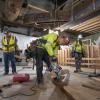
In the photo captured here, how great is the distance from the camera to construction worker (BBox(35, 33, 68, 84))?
4594 millimetres

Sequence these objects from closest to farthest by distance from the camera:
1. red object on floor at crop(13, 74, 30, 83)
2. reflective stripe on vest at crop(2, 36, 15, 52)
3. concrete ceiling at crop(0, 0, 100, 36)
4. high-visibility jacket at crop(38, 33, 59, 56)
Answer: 1. high-visibility jacket at crop(38, 33, 59, 56)
2. red object on floor at crop(13, 74, 30, 83)
3. reflective stripe on vest at crop(2, 36, 15, 52)
4. concrete ceiling at crop(0, 0, 100, 36)

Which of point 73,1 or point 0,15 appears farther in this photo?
point 0,15

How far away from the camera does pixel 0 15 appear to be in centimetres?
1002

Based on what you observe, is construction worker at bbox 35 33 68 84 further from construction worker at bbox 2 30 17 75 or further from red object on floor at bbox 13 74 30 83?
construction worker at bbox 2 30 17 75

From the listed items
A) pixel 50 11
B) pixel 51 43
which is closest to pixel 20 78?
pixel 51 43

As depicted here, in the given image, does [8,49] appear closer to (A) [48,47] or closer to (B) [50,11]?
(A) [48,47]

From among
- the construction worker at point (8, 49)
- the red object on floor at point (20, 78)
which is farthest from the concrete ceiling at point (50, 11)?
the red object on floor at point (20, 78)

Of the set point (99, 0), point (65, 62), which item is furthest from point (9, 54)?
point (65, 62)

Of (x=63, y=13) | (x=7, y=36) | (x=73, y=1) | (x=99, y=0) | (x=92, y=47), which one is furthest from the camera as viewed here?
(x=92, y=47)

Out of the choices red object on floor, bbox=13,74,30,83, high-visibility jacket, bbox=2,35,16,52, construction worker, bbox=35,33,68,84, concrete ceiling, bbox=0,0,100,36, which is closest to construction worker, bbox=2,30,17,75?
high-visibility jacket, bbox=2,35,16,52

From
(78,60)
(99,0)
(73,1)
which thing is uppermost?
(73,1)

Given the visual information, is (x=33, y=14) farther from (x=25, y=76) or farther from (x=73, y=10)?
(x=25, y=76)

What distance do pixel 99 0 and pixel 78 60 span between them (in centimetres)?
314

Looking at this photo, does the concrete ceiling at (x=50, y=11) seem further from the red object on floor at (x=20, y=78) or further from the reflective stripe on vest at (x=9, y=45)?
the red object on floor at (x=20, y=78)
